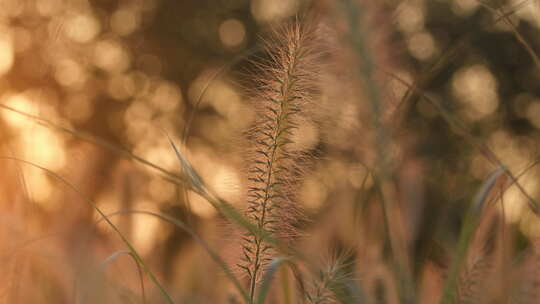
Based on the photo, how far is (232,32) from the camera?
11.1 metres

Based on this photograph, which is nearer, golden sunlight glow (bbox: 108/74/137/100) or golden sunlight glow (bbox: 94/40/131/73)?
golden sunlight glow (bbox: 94/40/131/73)

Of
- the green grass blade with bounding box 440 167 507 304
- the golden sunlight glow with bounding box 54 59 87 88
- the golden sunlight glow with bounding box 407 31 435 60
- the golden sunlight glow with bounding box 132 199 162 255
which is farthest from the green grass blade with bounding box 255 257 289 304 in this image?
the golden sunlight glow with bounding box 54 59 87 88

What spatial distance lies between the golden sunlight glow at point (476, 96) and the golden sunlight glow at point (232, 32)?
9.39 feet

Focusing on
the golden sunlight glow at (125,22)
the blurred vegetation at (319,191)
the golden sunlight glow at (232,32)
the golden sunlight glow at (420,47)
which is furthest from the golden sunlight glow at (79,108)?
the blurred vegetation at (319,191)

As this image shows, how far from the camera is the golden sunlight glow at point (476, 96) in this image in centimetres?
934

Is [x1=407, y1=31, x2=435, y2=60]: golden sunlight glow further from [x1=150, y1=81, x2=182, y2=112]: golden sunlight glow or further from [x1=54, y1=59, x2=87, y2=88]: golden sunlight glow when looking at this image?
[x1=54, y1=59, x2=87, y2=88]: golden sunlight glow

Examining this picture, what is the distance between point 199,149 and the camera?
1031 centimetres

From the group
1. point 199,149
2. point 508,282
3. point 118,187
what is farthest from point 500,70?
point 508,282

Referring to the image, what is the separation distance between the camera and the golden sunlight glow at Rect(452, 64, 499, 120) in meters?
9.34

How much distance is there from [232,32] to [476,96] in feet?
11.2

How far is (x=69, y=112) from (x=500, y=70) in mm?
5178

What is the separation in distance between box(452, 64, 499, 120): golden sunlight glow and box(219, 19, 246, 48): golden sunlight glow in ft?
9.39

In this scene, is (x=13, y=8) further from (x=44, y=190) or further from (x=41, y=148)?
(x=41, y=148)

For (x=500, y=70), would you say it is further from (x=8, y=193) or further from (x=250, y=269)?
(x=250, y=269)
